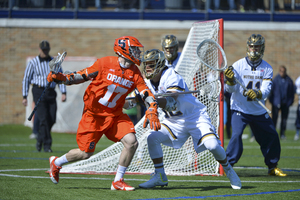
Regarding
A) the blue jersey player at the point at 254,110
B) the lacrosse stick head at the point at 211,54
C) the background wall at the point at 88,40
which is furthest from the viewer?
the background wall at the point at 88,40

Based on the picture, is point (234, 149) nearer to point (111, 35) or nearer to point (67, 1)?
point (111, 35)

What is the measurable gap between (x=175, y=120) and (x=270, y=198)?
1.38 metres

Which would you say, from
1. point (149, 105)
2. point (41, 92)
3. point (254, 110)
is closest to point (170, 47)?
point (254, 110)

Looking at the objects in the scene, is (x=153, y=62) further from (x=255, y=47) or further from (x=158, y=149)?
(x=255, y=47)

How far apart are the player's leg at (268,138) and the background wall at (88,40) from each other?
10.0 m

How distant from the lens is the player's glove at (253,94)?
526cm

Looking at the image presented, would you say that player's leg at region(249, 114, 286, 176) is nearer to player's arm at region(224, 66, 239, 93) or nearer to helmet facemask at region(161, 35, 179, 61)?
player's arm at region(224, 66, 239, 93)

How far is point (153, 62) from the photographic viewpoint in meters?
4.52

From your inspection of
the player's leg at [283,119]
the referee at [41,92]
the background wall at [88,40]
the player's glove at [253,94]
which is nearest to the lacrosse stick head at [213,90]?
the player's glove at [253,94]

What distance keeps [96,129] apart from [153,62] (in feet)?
3.20

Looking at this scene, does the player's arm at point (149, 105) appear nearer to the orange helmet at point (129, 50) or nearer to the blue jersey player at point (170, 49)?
the orange helmet at point (129, 50)

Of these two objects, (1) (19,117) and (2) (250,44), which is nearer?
(2) (250,44)

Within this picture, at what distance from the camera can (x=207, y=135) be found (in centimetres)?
455

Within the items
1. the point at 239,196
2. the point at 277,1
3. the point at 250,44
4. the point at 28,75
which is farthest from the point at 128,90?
the point at 277,1
